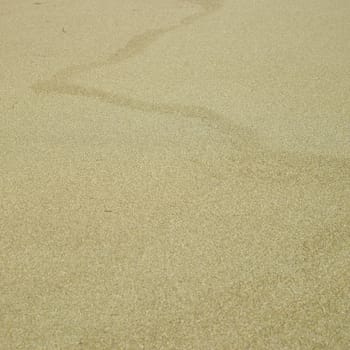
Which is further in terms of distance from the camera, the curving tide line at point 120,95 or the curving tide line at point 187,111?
the curving tide line at point 120,95

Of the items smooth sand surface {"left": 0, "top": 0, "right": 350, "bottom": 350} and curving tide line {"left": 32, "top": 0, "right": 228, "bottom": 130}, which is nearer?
smooth sand surface {"left": 0, "top": 0, "right": 350, "bottom": 350}

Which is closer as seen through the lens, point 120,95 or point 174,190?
point 174,190

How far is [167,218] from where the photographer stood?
119 cm

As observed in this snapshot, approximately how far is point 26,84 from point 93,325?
1.07 m

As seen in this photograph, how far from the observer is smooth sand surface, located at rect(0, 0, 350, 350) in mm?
961

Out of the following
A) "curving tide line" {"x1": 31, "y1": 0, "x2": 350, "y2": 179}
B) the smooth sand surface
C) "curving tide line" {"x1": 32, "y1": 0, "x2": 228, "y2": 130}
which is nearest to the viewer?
the smooth sand surface

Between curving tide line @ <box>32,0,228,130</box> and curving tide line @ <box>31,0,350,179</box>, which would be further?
curving tide line @ <box>32,0,228,130</box>

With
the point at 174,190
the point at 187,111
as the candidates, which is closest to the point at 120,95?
the point at 187,111

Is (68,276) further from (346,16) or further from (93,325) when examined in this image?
(346,16)

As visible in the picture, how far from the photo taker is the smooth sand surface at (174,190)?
0.96 m

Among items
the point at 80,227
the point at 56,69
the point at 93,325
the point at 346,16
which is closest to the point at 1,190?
the point at 80,227

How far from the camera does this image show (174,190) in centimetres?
128

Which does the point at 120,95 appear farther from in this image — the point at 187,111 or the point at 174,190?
the point at 174,190

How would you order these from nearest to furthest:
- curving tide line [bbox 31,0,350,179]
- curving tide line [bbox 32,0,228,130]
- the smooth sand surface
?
the smooth sand surface
curving tide line [bbox 31,0,350,179]
curving tide line [bbox 32,0,228,130]
